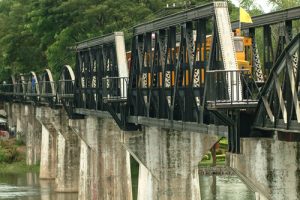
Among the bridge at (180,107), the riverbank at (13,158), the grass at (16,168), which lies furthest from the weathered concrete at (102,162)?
the riverbank at (13,158)

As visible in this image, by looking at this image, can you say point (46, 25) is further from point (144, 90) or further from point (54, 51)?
point (144, 90)

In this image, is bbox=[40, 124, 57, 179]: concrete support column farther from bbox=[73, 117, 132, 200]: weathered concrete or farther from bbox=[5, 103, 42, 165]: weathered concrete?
bbox=[73, 117, 132, 200]: weathered concrete

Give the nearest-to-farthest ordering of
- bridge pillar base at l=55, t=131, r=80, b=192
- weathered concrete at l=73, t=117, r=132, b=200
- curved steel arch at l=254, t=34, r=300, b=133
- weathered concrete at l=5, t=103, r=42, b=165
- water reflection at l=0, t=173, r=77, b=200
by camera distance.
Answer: curved steel arch at l=254, t=34, r=300, b=133
weathered concrete at l=73, t=117, r=132, b=200
water reflection at l=0, t=173, r=77, b=200
bridge pillar base at l=55, t=131, r=80, b=192
weathered concrete at l=5, t=103, r=42, b=165

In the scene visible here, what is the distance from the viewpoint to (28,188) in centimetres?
7469

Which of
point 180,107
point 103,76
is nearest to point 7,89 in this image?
point 103,76

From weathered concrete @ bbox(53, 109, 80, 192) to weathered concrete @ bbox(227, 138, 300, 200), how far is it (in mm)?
43573

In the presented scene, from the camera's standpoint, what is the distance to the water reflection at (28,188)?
69.2m

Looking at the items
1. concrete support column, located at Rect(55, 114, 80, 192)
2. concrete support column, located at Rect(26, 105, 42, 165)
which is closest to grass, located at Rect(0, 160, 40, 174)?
concrete support column, located at Rect(26, 105, 42, 165)

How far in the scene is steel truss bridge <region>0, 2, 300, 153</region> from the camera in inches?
1022

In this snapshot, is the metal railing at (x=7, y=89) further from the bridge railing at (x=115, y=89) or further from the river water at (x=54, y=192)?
the bridge railing at (x=115, y=89)

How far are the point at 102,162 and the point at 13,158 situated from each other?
1529 inches

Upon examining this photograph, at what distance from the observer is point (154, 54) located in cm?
3753

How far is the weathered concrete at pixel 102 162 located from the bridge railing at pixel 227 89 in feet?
81.2

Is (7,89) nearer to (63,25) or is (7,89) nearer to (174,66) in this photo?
(63,25)
